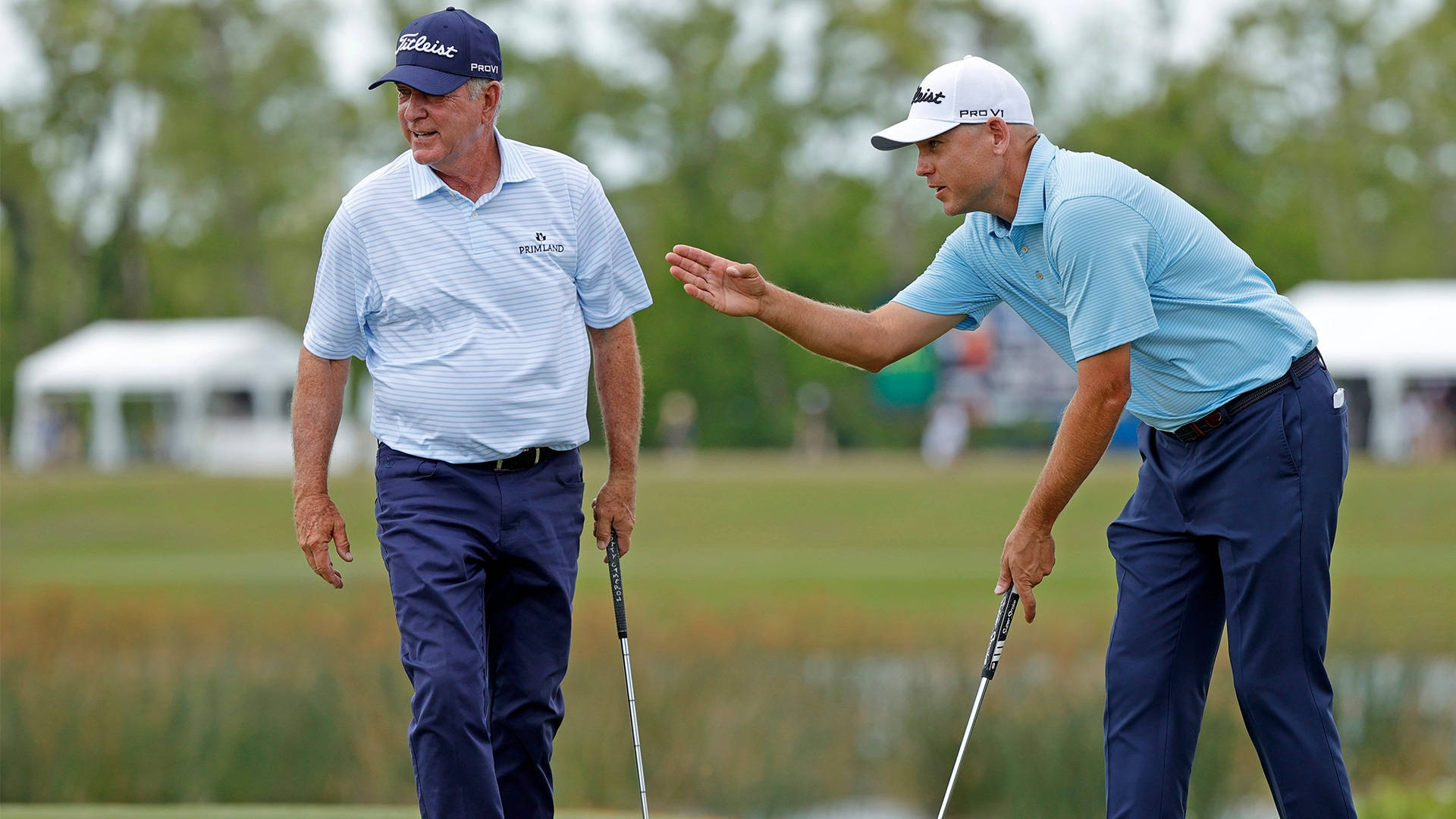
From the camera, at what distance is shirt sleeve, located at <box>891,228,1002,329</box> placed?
15.3 feet

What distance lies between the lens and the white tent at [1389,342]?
32719mm

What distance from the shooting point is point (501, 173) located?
183 inches

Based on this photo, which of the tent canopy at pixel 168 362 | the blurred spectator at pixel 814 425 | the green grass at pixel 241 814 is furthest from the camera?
the blurred spectator at pixel 814 425

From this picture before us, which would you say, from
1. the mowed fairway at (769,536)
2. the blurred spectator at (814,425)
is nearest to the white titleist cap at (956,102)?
the mowed fairway at (769,536)

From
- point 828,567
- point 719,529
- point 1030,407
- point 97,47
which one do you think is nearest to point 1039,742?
point 828,567

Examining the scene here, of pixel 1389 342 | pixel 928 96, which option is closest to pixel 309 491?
pixel 928 96

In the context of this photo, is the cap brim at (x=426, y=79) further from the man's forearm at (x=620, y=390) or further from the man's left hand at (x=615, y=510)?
the man's left hand at (x=615, y=510)

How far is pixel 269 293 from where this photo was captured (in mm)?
52562

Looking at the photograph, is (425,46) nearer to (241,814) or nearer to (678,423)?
(241,814)

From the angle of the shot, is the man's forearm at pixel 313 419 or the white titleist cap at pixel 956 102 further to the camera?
the man's forearm at pixel 313 419

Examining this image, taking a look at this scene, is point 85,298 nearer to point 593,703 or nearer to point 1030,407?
point 1030,407

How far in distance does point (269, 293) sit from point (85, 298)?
Answer: 530 cm

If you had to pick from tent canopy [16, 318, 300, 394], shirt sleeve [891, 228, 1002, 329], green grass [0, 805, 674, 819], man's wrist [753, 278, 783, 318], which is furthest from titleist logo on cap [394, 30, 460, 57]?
tent canopy [16, 318, 300, 394]

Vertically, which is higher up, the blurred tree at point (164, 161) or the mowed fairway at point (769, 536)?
the blurred tree at point (164, 161)
